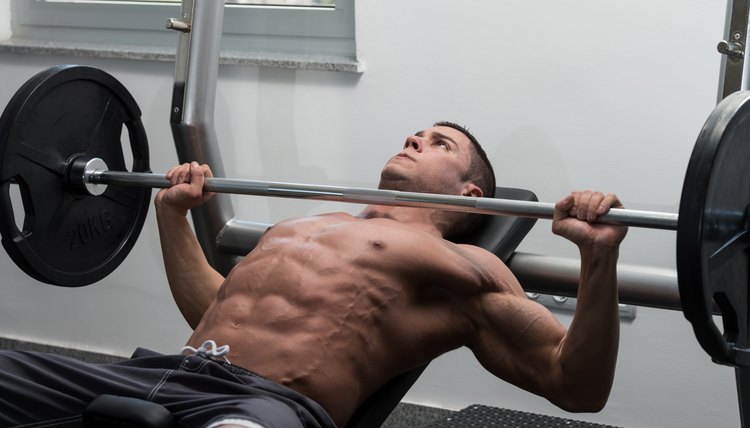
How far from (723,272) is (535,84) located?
4.31 ft

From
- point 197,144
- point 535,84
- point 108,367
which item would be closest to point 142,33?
point 197,144

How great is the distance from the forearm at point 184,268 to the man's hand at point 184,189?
0.02 m

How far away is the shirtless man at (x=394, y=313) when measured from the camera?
59.3 inches

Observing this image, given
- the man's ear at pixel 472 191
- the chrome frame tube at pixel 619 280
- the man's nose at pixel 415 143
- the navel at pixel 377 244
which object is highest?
the man's nose at pixel 415 143

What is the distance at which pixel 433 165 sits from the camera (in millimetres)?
1968

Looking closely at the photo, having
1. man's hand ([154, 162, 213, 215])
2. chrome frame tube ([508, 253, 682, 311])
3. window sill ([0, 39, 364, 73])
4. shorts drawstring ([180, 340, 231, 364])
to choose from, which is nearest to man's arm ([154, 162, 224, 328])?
man's hand ([154, 162, 213, 215])

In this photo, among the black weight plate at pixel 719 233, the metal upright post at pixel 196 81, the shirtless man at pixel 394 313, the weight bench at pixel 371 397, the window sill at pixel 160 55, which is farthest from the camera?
the window sill at pixel 160 55

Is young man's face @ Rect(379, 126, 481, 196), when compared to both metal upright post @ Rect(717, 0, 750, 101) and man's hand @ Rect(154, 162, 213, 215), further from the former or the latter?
metal upright post @ Rect(717, 0, 750, 101)

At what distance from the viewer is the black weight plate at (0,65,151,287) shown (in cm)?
193

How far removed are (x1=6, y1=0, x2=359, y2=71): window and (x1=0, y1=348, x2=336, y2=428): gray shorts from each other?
55.4 inches

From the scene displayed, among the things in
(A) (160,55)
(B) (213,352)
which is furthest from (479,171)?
(A) (160,55)

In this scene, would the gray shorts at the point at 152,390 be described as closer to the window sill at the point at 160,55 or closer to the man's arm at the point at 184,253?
the man's arm at the point at 184,253

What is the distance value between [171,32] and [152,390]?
74.0 inches

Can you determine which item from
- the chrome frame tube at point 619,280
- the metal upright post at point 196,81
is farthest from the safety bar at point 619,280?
the metal upright post at point 196,81
